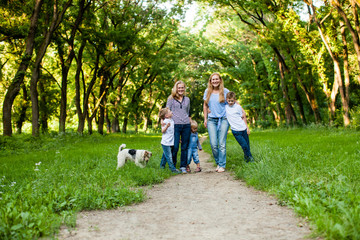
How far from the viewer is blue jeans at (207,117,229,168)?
8180 mm

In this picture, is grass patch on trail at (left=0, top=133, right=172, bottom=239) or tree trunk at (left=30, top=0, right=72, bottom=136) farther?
tree trunk at (left=30, top=0, right=72, bottom=136)

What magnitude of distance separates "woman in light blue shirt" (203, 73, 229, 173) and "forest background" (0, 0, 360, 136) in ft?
30.3

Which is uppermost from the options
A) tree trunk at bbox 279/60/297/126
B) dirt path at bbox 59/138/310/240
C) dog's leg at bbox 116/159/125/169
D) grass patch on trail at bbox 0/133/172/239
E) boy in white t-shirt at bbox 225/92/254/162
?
tree trunk at bbox 279/60/297/126

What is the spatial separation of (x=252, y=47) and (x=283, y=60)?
25.0ft

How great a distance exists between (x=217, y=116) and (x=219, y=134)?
436mm

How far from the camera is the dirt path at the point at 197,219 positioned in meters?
3.65

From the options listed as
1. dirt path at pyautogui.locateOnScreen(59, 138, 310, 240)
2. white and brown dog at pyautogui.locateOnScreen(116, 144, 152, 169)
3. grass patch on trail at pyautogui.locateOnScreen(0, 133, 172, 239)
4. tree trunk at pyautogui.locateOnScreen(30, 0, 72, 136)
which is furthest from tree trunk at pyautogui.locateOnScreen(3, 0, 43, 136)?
dirt path at pyautogui.locateOnScreen(59, 138, 310, 240)

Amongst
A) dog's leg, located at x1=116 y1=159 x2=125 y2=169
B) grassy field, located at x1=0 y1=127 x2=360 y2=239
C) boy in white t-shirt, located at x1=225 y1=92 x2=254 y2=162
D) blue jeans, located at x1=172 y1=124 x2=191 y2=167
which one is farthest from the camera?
blue jeans, located at x1=172 y1=124 x2=191 y2=167

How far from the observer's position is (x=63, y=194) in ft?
16.1

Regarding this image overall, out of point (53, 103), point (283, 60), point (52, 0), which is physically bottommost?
point (53, 103)

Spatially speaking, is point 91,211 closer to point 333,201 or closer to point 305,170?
point 333,201

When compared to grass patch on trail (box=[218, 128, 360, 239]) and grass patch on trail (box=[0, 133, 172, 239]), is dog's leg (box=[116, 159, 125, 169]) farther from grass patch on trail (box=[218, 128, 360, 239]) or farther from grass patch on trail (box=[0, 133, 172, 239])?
grass patch on trail (box=[218, 128, 360, 239])

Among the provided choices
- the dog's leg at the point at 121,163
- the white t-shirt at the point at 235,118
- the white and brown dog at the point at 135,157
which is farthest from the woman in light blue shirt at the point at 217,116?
the dog's leg at the point at 121,163

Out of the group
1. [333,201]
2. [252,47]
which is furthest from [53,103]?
Result: [333,201]
